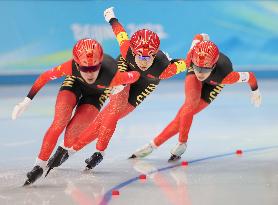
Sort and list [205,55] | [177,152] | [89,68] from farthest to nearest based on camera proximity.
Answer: [177,152]
[205,55]
[89,68]

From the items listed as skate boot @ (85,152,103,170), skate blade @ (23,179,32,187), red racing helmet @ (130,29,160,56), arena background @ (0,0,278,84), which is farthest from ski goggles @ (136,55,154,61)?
arena background @ (0,0,278,84)

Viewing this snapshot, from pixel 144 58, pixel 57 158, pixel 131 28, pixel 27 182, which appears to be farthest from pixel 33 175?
pixel 131 28

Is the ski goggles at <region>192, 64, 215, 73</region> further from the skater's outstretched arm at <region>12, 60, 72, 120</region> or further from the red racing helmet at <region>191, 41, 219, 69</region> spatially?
the skater's outstretched arm at <region>12, 60, 72, 120</region>

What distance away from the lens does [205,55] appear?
264 inches

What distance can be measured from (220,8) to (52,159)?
9.49 meters

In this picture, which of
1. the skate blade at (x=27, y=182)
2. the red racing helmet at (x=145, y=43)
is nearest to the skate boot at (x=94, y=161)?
the skate blade at (x=27, y=182)

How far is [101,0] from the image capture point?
1493 centimetres

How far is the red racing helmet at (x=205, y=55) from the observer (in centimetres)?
671

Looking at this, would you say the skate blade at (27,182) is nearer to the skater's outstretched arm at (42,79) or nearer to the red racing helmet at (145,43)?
the skater's outstretched arm at (42,79)

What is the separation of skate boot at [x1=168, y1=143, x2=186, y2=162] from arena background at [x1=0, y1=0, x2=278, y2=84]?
295 inches

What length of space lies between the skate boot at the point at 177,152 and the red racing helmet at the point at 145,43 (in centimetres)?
121

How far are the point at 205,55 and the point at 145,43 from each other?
58 centimetres

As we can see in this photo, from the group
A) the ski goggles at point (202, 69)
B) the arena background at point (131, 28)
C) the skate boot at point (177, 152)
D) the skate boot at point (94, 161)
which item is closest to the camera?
the skate boot at point (94, 161)

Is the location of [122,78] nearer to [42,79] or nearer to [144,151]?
[42,79]
